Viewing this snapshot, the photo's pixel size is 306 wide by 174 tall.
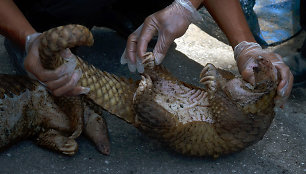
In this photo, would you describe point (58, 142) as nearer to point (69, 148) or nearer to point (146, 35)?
point (69, 148)

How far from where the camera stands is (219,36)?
11.6 ft

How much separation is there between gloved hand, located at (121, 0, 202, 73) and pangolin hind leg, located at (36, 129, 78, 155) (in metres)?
0.55

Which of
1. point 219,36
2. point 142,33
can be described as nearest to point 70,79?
point 142,33

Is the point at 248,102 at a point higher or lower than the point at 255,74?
lower

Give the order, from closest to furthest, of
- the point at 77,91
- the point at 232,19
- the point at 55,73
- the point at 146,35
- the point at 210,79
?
1. the point at 55,73
2. the point at 77,91
3. the point at 210,79
4. the point at 146,35
5. the point at 232,19

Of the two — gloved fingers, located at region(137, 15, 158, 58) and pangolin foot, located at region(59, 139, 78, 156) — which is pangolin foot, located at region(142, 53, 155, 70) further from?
pangolin foot, located at region(59, 139, 78, 156)

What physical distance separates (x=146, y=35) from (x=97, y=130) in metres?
0.58

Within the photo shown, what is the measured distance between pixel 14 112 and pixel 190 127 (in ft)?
2.77

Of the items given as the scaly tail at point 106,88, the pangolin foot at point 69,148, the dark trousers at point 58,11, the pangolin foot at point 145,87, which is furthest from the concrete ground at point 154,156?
the dark trousers at point 58,11

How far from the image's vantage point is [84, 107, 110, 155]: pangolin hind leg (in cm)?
189

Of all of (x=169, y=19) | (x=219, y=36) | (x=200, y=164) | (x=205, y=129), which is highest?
(x=169, y=19)

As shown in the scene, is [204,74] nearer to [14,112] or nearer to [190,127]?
[190,127]

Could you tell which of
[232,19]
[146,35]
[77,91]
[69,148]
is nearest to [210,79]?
[146,35]

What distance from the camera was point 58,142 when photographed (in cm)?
181
